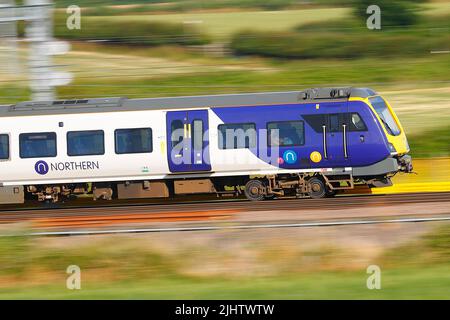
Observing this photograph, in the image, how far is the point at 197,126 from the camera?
2291 centimetres

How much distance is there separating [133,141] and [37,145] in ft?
8.57

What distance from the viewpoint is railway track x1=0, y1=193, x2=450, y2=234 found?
1975cm

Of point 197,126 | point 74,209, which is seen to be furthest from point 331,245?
point 74,209

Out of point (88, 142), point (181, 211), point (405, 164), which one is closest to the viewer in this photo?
point (181, 211)

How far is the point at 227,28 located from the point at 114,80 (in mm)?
12156

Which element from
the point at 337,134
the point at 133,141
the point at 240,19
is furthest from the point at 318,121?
the point at 240,19

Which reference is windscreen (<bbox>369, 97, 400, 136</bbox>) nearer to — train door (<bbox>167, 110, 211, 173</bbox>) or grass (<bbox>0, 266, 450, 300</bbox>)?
train door (<bbox>167, 110, 211, 173</bbox>)

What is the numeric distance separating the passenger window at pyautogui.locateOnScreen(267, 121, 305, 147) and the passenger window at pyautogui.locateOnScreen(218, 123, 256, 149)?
0.47 metres

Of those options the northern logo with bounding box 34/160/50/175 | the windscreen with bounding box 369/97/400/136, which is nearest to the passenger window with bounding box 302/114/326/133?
the windscreen with bounding box 369/97/400/136

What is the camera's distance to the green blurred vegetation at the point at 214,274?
1307cm

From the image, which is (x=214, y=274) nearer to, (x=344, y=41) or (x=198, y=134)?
(x=198, y=134)

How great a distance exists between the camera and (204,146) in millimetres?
22922

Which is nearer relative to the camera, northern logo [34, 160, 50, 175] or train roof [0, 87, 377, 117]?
train roof [0, 87, 377, 117]
